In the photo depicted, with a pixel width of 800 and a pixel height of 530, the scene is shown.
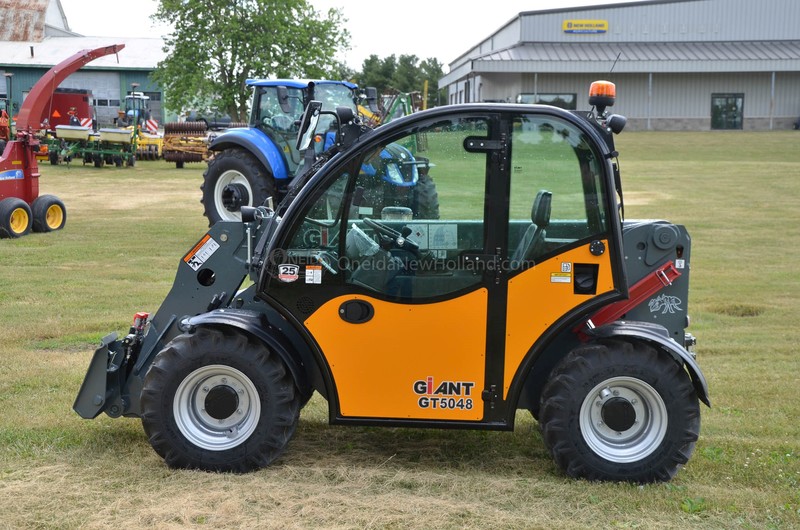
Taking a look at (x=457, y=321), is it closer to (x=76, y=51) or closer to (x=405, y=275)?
(x=405, y=275)

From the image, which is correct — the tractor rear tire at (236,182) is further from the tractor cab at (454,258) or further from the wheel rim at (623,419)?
the wheel rim at (623,419)

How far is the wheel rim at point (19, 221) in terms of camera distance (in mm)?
14633

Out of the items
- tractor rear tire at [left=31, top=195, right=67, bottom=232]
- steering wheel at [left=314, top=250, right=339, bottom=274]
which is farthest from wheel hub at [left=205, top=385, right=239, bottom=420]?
tractor rear tire at [left=31, top=195, right=67, bottom=232]

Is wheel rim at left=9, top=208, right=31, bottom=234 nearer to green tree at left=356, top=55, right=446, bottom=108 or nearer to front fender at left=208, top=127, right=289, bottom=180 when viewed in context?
front fender at left=208, top=127, right=289, bottom=180

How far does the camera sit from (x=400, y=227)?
4793mm

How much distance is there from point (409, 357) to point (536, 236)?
0.89 metres

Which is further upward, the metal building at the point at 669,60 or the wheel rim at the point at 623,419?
the metal building at the point at 669,60

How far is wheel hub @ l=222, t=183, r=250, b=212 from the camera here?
15060 mm

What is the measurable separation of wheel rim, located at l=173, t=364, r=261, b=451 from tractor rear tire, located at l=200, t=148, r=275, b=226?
398 inches

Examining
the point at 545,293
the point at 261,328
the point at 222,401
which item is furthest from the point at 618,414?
the point at 222,401

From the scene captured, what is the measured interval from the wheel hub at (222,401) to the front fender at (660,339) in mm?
1876

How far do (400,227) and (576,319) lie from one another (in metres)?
1.00

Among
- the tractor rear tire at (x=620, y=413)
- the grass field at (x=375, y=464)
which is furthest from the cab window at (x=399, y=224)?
the grass field at (x=375, y=464)

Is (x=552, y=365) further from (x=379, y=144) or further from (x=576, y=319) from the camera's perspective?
(x=379, y=144)
